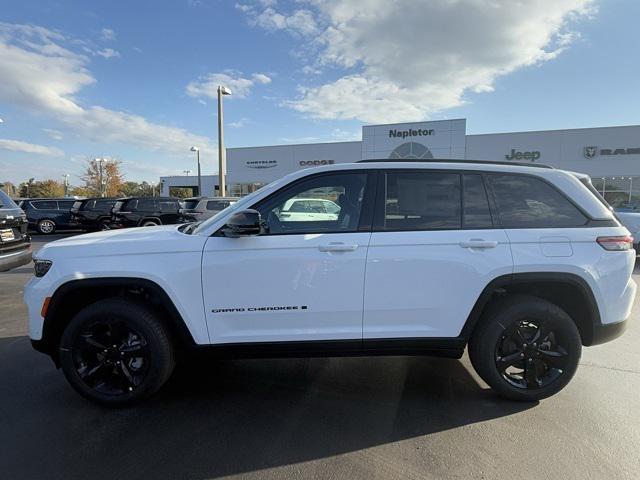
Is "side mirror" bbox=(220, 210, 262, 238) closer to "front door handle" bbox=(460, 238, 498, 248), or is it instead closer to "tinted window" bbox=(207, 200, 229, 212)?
"front door handle" bbox=(460, 238, 498, 248)

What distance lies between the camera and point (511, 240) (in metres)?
3.13

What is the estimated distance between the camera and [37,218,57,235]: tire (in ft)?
60.0

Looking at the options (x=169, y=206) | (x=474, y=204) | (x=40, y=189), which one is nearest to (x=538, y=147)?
(x=169, y=206)

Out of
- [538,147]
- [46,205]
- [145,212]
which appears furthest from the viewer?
[538,147]

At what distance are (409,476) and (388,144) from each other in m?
27.6

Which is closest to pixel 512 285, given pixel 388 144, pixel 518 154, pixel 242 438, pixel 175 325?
pixel 242 438

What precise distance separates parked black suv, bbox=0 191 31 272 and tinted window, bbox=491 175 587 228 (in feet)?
20.5

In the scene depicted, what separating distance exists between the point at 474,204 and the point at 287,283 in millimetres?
1579

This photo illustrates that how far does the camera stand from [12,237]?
6.01 m

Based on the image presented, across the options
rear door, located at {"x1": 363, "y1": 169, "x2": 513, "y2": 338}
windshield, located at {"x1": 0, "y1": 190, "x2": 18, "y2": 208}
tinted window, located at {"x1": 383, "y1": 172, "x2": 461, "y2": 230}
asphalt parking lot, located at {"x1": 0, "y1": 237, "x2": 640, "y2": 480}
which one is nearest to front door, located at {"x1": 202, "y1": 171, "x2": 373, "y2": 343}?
rear door, located at {"x1": 363, "y1": 169, "x2": 513, "y2": 338}

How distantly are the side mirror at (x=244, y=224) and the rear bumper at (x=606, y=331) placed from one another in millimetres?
2766

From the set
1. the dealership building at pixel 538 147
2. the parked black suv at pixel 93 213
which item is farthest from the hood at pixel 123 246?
the dealership building at pixel 538 147

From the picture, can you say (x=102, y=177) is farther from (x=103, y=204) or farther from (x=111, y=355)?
(x=111, y=355)

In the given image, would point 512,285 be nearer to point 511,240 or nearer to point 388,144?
point 511,240
